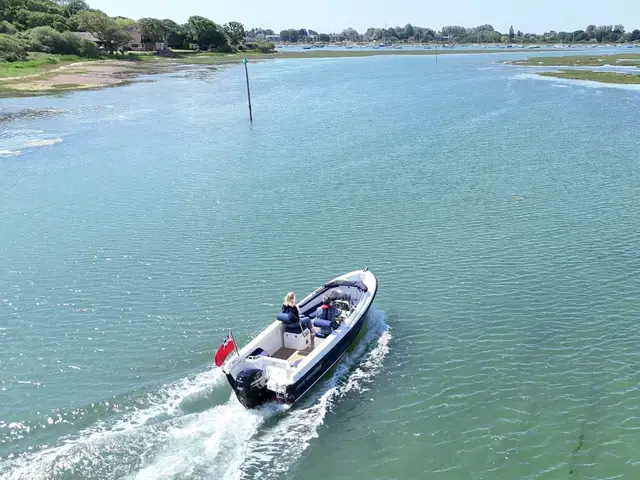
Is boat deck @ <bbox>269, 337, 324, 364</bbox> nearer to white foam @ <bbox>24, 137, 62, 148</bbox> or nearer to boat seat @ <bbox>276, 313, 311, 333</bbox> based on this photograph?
boat seat @ <bbox>276, 313, 311, 333</bbox>

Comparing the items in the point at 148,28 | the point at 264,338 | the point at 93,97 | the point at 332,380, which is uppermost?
the point at 148,28

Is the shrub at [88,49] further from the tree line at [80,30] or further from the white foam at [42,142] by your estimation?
the white foam at [42,142]

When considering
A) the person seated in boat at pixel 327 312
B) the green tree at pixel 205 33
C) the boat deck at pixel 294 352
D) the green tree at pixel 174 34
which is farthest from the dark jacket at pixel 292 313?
the green tree at pixel 205 33

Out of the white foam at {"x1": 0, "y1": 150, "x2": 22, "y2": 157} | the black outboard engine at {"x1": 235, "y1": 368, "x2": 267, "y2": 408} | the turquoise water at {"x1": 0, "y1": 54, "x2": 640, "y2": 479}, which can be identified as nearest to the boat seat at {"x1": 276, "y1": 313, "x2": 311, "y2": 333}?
the turquoise water at {"x1": 0, "y1": 54, "x2": 640, "y2": 479}

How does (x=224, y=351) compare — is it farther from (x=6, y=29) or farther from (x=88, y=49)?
(x=6, y=29)

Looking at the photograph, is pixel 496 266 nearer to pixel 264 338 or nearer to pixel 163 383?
pixel 264 338

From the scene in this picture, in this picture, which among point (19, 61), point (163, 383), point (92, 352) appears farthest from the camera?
point (19, 61)

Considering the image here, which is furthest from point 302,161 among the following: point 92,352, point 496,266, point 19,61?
point 19,61
